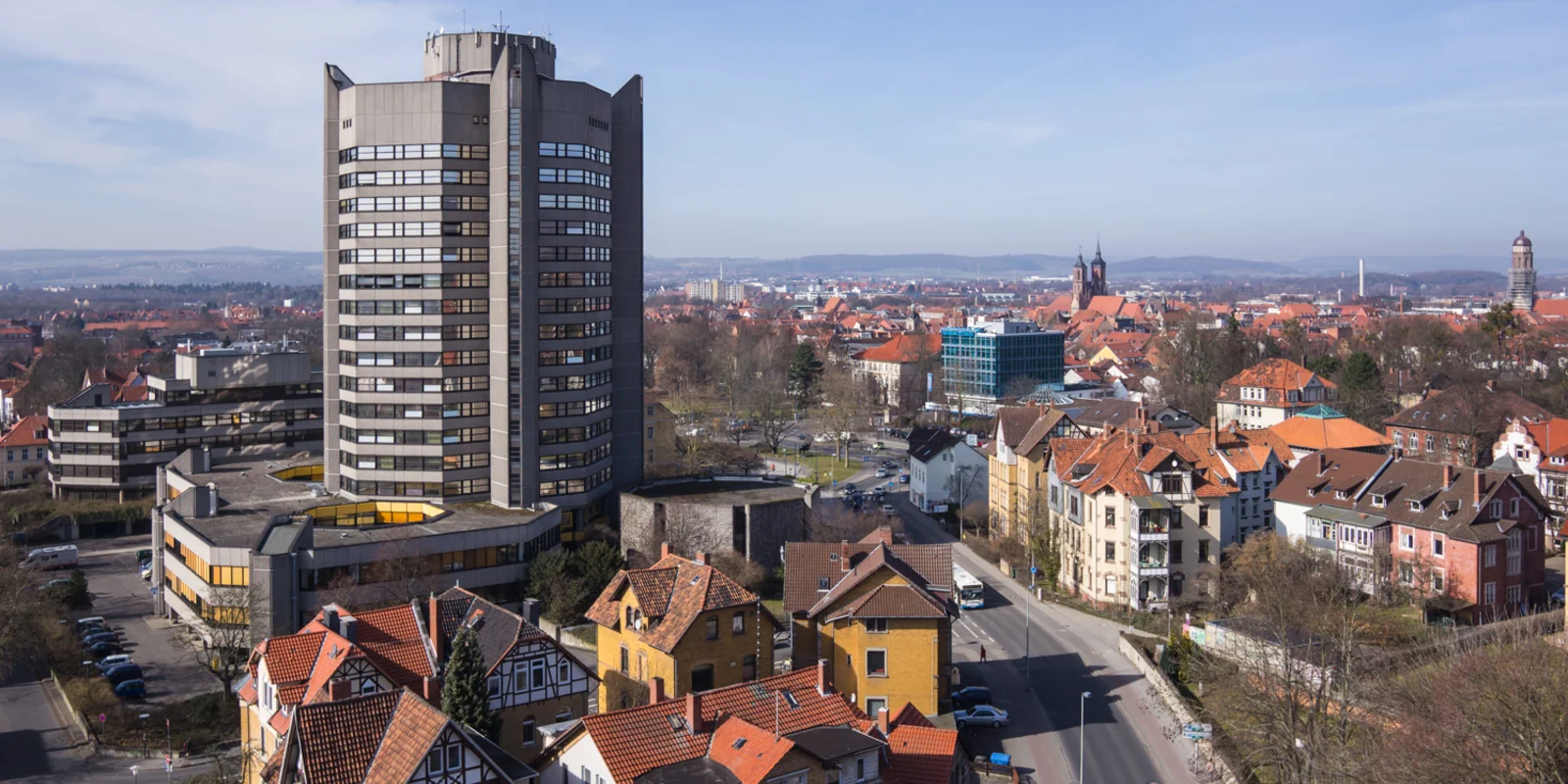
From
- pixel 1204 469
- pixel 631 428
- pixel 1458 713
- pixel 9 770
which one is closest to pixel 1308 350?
pixel 1204 469

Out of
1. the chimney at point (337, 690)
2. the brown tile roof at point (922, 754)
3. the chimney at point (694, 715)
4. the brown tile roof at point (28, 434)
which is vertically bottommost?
the brown tile roof at point (922, 754)

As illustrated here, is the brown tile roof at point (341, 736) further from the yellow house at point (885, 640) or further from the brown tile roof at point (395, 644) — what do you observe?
the yellow house at point (885, 640)

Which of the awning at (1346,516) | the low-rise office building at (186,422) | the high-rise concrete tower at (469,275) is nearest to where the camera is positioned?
the awning at (1346,516)

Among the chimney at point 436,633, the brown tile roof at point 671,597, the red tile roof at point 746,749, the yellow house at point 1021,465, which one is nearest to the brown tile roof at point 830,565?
the brown tile roof at point 671,597

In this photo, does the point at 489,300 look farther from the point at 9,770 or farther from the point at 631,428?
the point at 9,770

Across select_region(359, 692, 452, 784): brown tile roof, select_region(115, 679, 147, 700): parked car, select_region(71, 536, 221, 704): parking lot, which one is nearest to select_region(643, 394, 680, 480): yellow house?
select_region(71, 536, 221, 704): parking lot

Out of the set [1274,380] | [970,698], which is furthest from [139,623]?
[1274,380]
